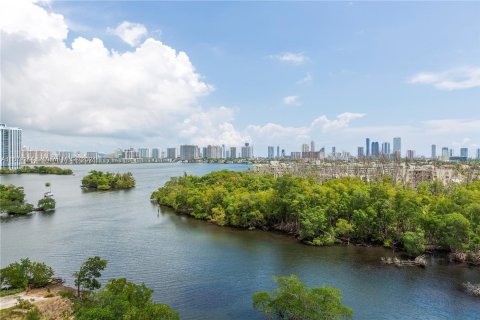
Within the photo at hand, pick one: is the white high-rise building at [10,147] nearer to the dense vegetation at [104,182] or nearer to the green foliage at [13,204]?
the dense vegetation at [104,182]

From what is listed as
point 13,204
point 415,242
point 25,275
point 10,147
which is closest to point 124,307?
point 25,275

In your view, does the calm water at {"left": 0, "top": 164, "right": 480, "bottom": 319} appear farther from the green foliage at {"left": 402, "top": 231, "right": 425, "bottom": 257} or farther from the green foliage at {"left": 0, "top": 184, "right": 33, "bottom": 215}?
the green foliage at {"left": 0, "top": 184, "right": 33, "bottom": 215}

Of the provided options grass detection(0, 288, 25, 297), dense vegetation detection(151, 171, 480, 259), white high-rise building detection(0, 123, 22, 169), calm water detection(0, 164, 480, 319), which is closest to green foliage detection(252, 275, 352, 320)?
calm water detection(0, 164, 480, 319)

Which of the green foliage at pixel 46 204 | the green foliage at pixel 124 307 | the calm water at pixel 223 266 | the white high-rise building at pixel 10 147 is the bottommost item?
the calm water at pixel 223 266

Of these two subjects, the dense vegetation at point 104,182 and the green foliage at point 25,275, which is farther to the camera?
the dense vegetation at point 104,182

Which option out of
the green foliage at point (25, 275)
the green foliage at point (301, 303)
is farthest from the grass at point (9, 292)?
the green foliage at point (301, 303)

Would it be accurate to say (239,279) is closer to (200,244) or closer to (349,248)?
(200,244)

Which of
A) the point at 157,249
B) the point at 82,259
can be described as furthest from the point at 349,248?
the point at 82,259
